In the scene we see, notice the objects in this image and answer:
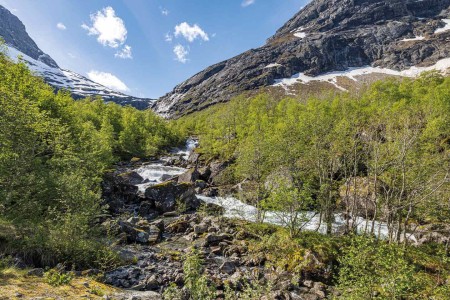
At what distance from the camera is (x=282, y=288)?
18703mm

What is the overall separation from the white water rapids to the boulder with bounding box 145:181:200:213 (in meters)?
3.36

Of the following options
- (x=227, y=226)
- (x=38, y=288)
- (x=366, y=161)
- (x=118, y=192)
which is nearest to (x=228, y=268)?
(x=227, y=226)

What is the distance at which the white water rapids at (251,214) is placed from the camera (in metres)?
29.3

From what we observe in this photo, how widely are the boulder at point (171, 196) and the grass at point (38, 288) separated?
1067 inches

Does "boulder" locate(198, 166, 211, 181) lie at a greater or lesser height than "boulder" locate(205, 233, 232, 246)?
greater

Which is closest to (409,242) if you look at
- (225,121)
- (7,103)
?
(7,103)

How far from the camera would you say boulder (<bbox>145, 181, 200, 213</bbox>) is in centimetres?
Answer: 4109

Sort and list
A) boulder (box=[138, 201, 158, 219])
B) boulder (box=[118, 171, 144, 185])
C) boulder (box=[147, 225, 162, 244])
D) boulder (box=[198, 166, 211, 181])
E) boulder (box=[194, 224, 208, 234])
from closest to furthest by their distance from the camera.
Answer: boulder (box=[147, 225, 162, 244]) < boulder (box=[194, 224, 208, 234]) < boulder (box=[138, 201, 158, 219]) < boulder (box=[118, 171, 144, 185]) < boulder (box=[198, 166, 211, 181])

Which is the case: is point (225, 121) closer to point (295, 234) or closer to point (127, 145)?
point (127, 145)

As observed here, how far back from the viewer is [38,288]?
38.0 ft

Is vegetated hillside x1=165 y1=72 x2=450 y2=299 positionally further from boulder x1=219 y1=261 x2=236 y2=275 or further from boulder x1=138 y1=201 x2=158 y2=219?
boulder x1=138 y1=201 x2=158 y2=219

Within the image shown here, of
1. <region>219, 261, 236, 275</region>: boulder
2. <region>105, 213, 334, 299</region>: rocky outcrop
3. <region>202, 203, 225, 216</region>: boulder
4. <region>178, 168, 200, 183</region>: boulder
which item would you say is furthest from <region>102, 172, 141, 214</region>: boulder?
<region>219, 261, 236, 275</region>: boulder

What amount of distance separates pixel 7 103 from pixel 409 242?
37.3m

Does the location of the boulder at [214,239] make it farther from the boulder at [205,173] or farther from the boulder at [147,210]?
the boulder at [205,173]
